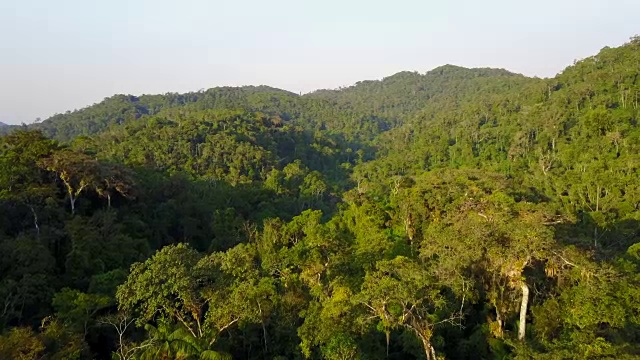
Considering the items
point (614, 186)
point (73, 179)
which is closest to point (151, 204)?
point (73, 179)

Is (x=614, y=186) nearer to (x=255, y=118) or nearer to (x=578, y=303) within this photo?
(x=578, y=303)

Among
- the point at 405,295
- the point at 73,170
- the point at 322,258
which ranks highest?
the point at 73,170

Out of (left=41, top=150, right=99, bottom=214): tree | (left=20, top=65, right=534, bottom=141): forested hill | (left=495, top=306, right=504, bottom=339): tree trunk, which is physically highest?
(left=20, top=65, right=534, bottom=141): forested hill

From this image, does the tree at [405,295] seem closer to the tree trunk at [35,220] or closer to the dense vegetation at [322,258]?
the dense vegetation at [322,258]

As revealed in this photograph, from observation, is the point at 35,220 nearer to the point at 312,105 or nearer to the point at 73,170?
the point at 73,170

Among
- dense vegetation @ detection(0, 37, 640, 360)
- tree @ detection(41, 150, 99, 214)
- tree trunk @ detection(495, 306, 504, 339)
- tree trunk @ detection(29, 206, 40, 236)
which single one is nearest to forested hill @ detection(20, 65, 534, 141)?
dense vegetation @ detection(0, 37, 640, 360)

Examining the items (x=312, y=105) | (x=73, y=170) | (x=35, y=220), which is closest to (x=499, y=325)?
(x=35, y=220)

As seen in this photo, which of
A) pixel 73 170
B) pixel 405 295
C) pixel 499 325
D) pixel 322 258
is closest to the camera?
pixel 405 295

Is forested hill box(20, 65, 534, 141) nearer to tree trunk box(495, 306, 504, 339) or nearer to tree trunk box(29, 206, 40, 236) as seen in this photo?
tree trunk box(29, 206, 40, 236)
